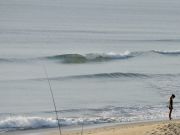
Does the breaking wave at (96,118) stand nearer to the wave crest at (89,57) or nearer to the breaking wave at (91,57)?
the breaking wave at (91,57)

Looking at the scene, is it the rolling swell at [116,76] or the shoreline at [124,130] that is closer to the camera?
the shoreline at [124,130]

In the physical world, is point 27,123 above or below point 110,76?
below

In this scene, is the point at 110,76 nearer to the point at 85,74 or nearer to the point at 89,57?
the point at 85,74

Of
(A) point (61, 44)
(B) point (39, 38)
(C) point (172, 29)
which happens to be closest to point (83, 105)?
(A) point (61, 44)

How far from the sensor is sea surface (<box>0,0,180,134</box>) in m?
21.2

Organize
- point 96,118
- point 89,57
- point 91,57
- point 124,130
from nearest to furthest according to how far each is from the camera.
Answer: point 124,130 → point 96,118 → point 89,57 → point 91,57

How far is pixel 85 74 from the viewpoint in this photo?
3291 cm

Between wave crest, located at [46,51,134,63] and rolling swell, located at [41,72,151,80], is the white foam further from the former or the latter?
wave crest, located at [46,51,134,63]

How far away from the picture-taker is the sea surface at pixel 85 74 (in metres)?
21.2

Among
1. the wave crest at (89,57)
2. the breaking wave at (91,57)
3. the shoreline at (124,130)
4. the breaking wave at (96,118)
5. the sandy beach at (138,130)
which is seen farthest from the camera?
the wave crest at (89,57)

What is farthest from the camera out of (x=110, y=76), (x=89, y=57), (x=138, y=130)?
(x=89, y=57)

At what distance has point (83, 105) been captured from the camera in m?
23.0

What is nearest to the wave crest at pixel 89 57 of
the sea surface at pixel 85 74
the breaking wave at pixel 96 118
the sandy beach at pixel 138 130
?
the sea surface at pixel 85 74

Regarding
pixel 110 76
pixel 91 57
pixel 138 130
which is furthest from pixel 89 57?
pixel 138 130
